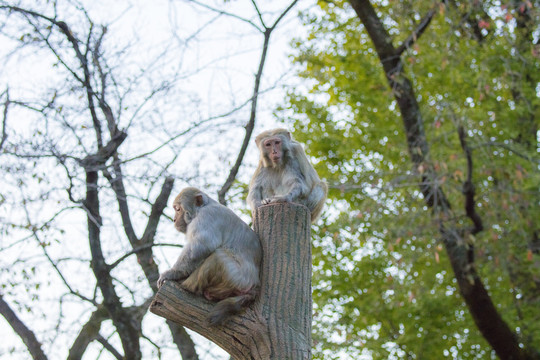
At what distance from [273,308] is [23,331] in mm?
6519


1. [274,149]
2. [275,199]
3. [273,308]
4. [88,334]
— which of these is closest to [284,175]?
[274,149]

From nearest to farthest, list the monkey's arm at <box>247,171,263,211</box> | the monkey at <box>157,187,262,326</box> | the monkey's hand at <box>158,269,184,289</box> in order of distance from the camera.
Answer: the monkey at <box>157,187,262,326</box>
the monkey's hand at <box>158,269,184,289</box>
the monkey's arm at <box>247,171,263,211</box>

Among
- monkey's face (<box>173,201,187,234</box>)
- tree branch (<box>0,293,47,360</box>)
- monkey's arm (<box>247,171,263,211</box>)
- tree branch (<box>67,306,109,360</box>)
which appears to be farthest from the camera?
tree branch (<box>67,306,109,360</box>)

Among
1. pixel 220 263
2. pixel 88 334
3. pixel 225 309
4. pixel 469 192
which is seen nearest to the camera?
pixel 225 309

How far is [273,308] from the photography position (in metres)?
4.58

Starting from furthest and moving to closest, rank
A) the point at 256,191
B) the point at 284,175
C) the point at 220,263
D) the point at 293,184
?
1. the point at 256,191
2. the point at 284,175
3. the point at 293,184
4. the point at 220,263

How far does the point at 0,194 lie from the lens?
941 cm

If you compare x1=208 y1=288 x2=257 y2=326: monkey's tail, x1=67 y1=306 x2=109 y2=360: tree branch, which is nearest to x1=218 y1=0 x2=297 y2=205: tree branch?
x1=67 y1=306 x2=109 y2=360: tree branch

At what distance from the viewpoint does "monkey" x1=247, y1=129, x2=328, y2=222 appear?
647 cm

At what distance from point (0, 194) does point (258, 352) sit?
20.4 ft

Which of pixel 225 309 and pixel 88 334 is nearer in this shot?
pixel 225 309

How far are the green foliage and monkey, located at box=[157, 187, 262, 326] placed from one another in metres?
5.00

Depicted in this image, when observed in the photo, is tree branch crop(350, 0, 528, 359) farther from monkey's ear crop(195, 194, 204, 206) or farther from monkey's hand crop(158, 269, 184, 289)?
monkey's hand crop(158, 269, 184, 289)

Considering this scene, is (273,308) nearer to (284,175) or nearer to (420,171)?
(284,175)
